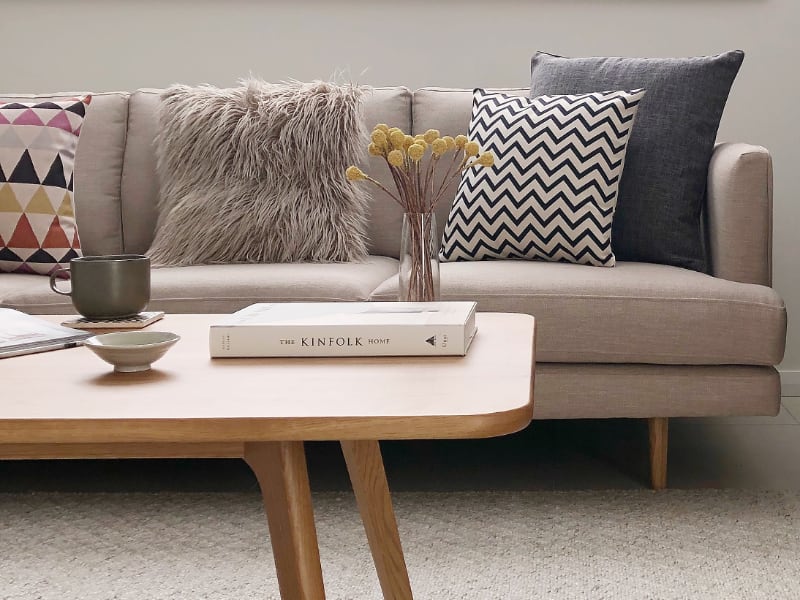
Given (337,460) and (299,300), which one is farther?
(337,460)

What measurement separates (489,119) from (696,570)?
1.21m

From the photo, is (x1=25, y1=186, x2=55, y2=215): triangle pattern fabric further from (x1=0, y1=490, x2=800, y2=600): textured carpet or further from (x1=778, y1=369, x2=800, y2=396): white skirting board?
(x1=778, y1=369, x2=800, y2=396): white skirting board

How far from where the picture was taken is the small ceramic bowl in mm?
1008

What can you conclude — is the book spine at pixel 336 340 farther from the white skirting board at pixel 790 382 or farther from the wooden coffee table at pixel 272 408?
the white skirting board at pixel 790 382

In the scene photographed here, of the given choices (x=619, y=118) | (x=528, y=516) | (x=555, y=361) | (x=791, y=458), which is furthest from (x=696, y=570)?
(x=619, y=118)

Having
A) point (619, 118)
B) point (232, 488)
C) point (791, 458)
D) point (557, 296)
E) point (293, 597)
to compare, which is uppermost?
point (619, 118)

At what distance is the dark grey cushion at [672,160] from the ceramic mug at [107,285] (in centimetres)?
138

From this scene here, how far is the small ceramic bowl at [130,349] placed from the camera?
39.7 inches

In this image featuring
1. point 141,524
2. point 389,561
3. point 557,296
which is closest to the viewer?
point 389,561

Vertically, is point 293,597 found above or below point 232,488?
above

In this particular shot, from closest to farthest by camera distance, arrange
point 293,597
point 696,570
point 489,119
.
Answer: point 293,597, point 696,570, point 489,119

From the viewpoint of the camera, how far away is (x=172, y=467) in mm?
2244

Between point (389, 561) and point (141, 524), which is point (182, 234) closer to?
point (141, 524)

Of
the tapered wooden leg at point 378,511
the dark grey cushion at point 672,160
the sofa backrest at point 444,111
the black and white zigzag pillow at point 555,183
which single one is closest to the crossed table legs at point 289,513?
the tapered wooden leg at point 378,511
